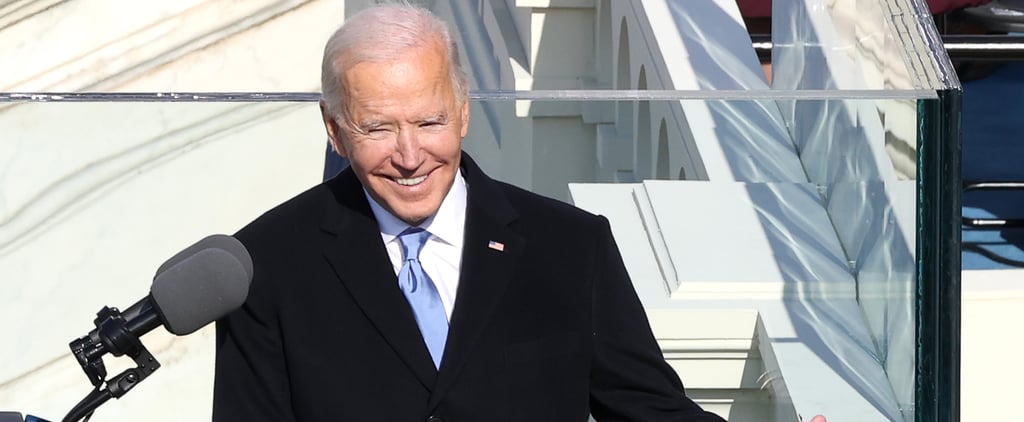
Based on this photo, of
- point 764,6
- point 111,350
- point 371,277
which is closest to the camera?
point 111,350

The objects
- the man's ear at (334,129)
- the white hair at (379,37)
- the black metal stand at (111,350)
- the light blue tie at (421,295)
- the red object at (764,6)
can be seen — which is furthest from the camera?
the red object at (764,6)

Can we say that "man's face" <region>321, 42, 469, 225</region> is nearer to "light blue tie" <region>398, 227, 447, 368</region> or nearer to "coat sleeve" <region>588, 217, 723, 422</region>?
"light blue tie" <region>398, 227, 447, 368</region>

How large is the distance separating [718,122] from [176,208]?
1.04 meters

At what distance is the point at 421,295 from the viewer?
2.48m

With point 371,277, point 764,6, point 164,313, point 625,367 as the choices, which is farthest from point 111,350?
point 764,6

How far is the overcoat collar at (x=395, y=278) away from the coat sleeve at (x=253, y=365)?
0.13 m

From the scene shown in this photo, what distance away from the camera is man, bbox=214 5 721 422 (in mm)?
2393

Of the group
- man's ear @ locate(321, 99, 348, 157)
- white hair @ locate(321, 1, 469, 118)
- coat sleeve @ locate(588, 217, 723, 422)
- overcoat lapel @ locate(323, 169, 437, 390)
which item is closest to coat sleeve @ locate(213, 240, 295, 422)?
overcoat lapel @ locate(323, 169, 437, 390)

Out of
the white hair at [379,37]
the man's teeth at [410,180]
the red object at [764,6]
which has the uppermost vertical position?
the white hair at [379,37]

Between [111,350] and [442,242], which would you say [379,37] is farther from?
[111,350]

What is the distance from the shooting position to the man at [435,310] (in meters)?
2.39

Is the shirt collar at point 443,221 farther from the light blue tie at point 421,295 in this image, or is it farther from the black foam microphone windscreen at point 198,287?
the black foam microphone windscreen at point 198,287

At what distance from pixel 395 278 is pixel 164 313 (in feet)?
1.86

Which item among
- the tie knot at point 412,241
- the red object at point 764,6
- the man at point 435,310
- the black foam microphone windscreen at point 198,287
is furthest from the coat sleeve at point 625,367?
the red object at point 764,6
